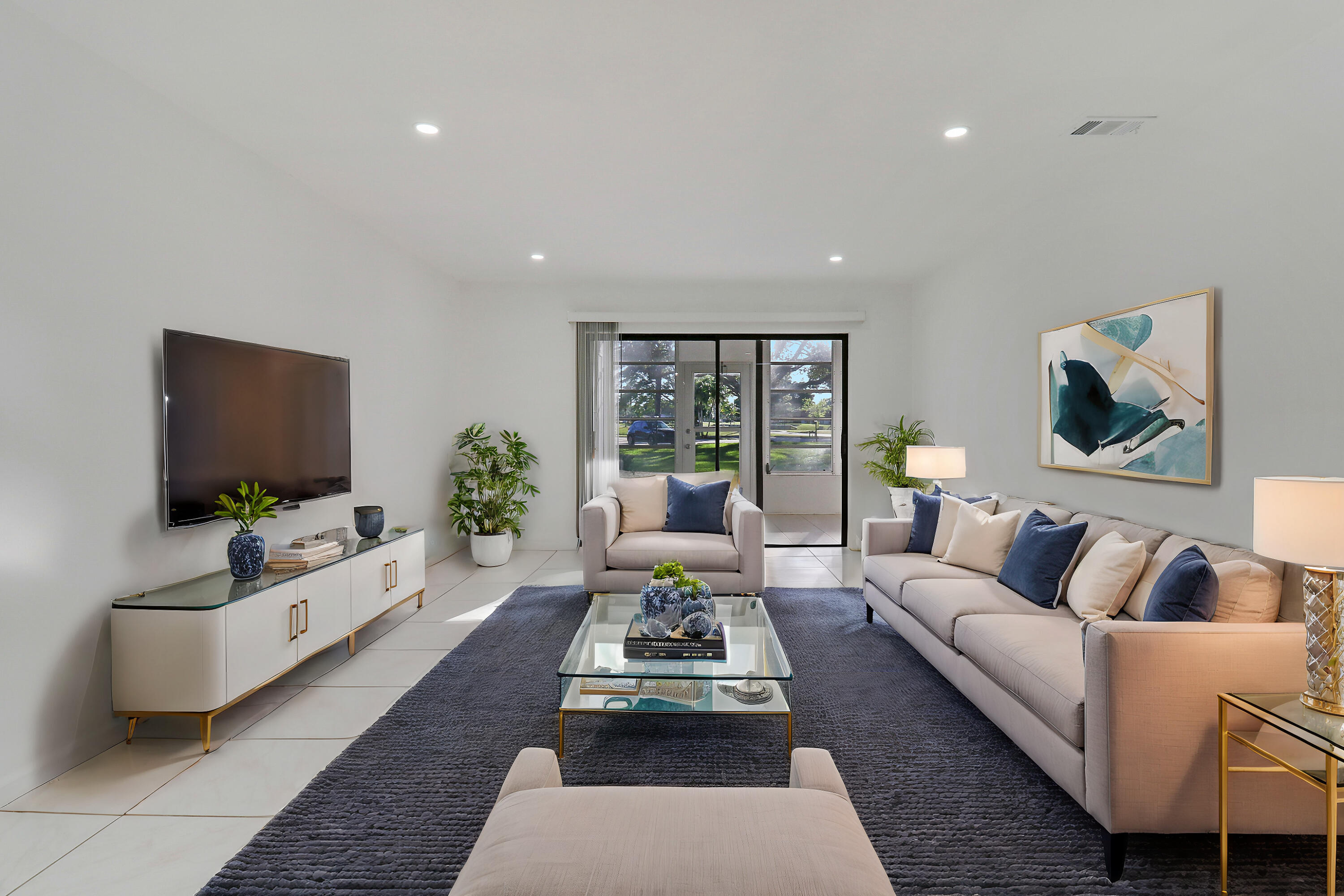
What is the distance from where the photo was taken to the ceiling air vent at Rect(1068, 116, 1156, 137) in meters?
2.79

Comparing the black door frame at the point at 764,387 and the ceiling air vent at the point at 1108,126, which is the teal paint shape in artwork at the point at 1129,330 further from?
the black door frame at the point at 764,387

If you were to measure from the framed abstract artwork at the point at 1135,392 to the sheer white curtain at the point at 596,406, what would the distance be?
372 cm

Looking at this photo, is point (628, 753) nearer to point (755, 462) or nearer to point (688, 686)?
point (688, 686)

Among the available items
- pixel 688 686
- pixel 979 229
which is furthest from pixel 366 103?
pixel 979 229

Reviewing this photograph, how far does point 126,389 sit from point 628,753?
7.97ft

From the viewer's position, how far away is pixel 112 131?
246cm

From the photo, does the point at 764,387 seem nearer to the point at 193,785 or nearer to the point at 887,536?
the point at 887,536

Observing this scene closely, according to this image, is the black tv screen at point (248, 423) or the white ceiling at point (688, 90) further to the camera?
the black tv screen at point (248, 423)

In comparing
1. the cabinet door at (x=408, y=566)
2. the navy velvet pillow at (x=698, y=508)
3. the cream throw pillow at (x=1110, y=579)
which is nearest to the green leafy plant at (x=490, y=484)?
the cabinet door at (x=408, y=566)

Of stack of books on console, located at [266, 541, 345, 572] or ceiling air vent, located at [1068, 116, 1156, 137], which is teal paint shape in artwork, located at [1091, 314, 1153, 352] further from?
stack of books on console, located at [266, 541, 345, 572]

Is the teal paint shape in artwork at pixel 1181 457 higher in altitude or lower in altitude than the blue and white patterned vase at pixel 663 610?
higher

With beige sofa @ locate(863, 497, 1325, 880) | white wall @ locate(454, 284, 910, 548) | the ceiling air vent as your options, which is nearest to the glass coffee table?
beige sofa @ locate(863, 497, 1325, 880)

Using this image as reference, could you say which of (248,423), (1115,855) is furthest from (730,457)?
(1115,855)

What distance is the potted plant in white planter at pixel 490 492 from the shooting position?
5.55 metres
